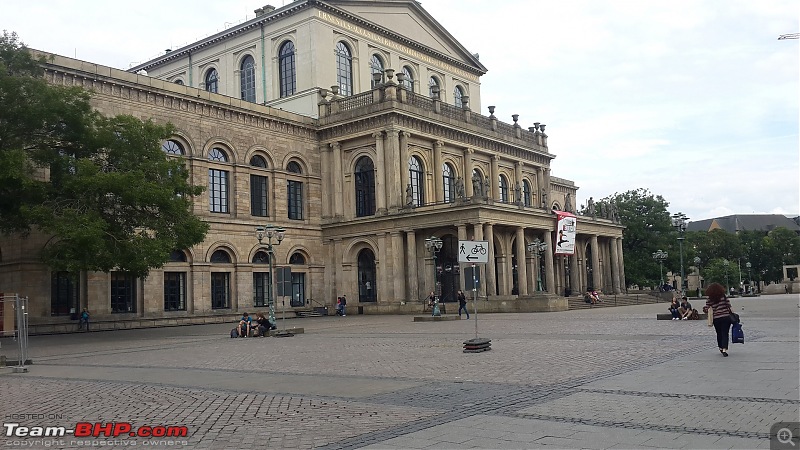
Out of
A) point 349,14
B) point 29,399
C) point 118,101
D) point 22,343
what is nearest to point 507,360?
point 29,399

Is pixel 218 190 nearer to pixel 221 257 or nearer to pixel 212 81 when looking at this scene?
pixel 221 257

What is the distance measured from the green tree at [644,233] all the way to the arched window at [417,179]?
29846 millimetres

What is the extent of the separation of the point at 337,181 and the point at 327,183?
1.00 metres

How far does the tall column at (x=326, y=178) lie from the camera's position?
5100 cm

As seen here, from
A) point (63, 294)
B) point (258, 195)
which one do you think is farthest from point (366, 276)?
point (63, 294)

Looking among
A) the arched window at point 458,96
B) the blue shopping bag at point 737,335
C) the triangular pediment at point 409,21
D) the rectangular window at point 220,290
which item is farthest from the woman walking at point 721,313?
the arched window at point 458,96

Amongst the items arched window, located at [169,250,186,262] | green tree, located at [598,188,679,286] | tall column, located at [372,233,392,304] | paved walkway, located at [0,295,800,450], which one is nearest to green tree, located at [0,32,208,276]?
paved walkway, located at [0,295,800,450]

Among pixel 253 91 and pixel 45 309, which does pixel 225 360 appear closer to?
pixel 45 309

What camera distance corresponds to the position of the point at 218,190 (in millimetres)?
44156

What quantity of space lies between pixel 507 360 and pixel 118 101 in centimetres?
3097

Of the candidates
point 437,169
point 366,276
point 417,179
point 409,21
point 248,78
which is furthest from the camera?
point 409,21

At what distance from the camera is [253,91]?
A: 5612cm

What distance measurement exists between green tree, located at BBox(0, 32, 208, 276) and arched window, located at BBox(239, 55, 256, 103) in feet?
84.5

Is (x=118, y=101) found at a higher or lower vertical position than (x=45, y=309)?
higher
